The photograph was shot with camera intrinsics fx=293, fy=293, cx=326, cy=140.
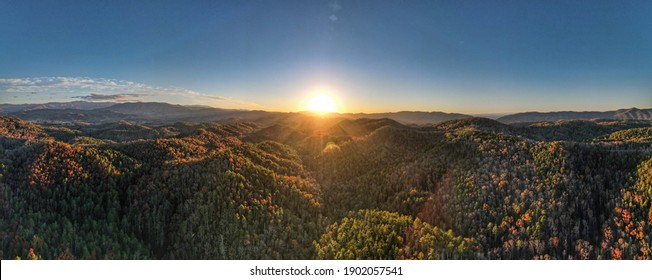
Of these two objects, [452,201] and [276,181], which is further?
[276,181]

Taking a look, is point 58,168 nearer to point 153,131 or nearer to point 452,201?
point 452,201

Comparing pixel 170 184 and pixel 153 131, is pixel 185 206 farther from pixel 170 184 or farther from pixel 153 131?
pixel 153 131

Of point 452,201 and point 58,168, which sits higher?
point 58,168

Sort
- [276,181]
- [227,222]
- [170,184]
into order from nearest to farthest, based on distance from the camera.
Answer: [227,222]
[170,184]
[276,181]

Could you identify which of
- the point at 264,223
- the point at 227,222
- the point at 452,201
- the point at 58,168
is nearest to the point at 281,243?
the point at 264,223

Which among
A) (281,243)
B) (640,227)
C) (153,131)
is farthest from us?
(153,131)

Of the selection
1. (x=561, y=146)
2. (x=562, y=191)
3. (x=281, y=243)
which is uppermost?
(x=561, y=146)

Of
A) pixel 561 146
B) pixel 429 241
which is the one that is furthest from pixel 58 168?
pixel 561 146
